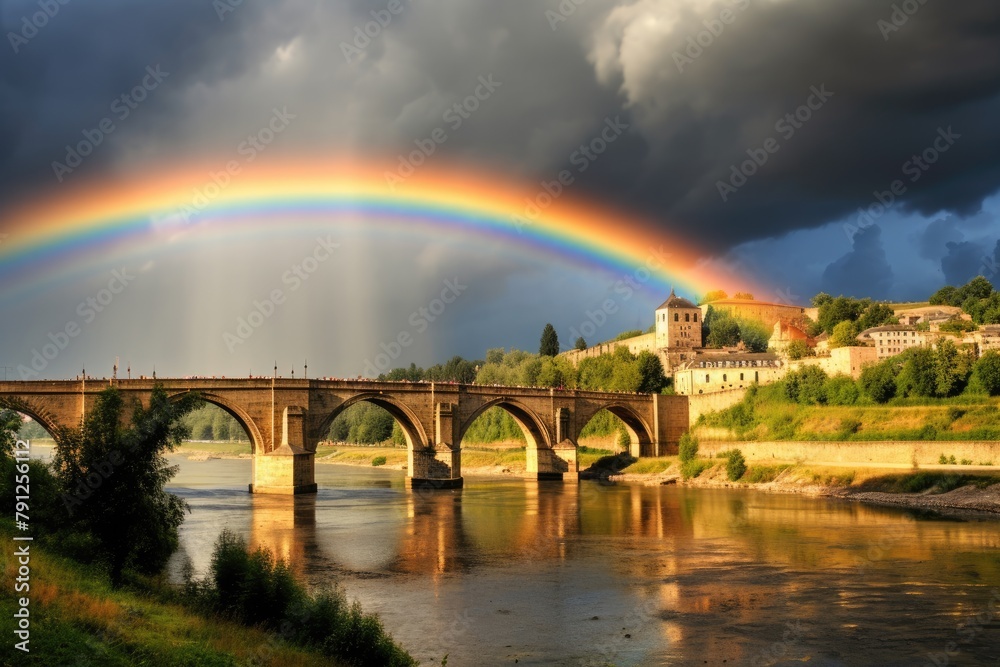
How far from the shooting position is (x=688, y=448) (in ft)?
257

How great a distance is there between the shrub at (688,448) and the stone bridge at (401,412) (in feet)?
26.6

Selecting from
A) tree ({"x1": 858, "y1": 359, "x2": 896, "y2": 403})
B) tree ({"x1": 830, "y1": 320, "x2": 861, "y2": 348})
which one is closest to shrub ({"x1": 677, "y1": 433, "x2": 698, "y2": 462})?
tree ({"x1": 858, "y1": 359, "x2": 896, "y2": 403})

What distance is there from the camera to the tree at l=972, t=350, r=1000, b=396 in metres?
65.8

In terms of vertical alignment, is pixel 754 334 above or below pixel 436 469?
above

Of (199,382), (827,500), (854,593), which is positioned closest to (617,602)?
(854,593)

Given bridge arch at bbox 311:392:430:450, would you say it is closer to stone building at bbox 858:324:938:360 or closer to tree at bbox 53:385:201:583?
tree at bbox 53:385:201:583

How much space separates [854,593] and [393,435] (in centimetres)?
10481

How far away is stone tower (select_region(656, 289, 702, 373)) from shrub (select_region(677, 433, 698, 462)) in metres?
40.5

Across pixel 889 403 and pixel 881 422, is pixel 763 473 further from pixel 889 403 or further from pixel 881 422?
pixel 889 403

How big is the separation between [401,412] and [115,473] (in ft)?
164

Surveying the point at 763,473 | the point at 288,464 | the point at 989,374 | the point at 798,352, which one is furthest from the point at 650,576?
the point at 798,352

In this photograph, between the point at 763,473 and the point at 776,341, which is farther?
the point at 776,341

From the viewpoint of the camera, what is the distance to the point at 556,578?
99.3 feet

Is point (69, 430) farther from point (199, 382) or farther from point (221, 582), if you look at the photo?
point (199, 382)
